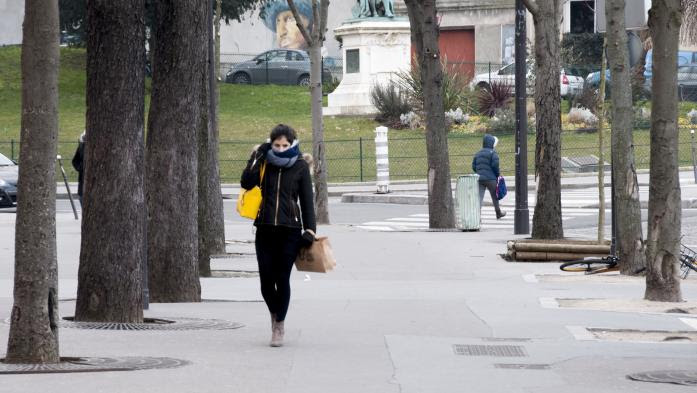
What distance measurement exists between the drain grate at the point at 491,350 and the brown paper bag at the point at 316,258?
3.64ft

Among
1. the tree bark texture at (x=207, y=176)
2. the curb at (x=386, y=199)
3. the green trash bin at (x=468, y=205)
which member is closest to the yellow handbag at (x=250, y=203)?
the tree bark texture at (x=207, y=176)

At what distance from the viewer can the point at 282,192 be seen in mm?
10766

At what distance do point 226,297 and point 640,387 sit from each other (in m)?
7.07

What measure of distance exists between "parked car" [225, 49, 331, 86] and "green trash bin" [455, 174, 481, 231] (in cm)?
3297

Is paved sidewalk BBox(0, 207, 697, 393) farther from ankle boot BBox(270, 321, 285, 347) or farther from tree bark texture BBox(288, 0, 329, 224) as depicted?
tree bark texture BBox(288, 0, 329, 224)

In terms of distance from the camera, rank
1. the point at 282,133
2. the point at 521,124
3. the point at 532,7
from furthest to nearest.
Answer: the point at 521,124 → the point at 532,7 → the point at 282,133

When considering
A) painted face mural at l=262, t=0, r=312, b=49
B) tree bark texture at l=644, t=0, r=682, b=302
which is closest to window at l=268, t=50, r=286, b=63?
painted face mural at l=262, t=0, r=312, b=49

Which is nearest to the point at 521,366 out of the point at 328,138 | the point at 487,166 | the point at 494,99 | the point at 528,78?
the point at 487,166

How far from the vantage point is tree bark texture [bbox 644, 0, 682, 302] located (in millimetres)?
13523

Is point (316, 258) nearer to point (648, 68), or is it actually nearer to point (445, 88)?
point (445, 88)

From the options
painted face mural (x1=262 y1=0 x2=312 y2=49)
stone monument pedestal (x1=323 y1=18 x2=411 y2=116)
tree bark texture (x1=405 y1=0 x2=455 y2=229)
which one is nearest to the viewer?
tree bark texture (x1=405 y1=0 x2=455 y2=229)

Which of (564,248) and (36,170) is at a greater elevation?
(36,170)

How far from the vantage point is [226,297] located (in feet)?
50.2

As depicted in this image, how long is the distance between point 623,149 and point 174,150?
215 inches
